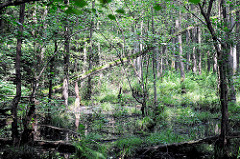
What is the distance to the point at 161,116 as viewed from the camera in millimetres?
7949

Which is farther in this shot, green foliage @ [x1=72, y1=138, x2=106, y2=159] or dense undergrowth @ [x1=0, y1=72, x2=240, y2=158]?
dense undergrowth @ [x1=0, y1=72, x2=240, y2=158]

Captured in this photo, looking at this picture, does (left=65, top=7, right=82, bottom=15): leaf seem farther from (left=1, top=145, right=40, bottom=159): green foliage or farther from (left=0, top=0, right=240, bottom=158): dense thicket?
(left=1, top=145, right=40, bottom=159): green foliage

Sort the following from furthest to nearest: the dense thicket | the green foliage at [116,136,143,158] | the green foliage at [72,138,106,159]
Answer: the green foliage at [116,136,143,158] → the dense thicket → the green foliage at [72,138,106,159]

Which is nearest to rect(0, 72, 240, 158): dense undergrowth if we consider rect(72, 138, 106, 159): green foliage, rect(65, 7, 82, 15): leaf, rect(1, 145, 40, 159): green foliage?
rect(72, 138, 106, 159): green foliage

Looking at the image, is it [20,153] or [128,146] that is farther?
[128,146]

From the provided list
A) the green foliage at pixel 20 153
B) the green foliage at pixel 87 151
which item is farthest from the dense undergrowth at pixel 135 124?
the green foliage at pixel 20 153

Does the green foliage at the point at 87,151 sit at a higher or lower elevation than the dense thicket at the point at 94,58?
lower

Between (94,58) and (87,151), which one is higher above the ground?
(94,58)

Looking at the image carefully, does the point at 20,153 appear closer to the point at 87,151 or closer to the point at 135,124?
the point at 87,151

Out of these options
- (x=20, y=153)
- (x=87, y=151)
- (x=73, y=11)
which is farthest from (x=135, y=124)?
(x=73, y=11)

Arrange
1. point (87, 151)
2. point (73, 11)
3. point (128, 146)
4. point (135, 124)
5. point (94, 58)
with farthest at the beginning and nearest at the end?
point (94, 58) < point (135, 124) < point (128, 146) < point (87, 151) < point (73, 11)

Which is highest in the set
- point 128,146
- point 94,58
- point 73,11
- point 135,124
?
point 94,58

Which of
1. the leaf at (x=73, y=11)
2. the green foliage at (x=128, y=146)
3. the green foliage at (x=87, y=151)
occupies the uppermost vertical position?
the leaf at (x=73, y=11)

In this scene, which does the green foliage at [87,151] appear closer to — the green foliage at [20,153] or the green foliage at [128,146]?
the green foliage at [128,146]
